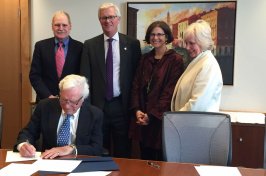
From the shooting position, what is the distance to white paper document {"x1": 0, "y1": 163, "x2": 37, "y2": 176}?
164 cm

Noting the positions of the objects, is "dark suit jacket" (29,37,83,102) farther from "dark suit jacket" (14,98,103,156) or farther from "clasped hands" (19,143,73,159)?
"clasped hands" (19,143,73,159)

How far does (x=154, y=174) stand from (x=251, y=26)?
2.51 m

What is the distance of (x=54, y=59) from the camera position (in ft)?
9.56

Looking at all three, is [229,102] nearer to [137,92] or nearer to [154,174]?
[137,92]

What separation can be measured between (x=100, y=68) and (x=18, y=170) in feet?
4.26

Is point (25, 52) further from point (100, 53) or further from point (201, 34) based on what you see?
point (201, 34)

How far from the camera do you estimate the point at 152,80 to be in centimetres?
271

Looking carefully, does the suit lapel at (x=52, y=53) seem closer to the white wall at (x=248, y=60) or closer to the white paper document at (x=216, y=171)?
the white wall at (x=248, y=60)

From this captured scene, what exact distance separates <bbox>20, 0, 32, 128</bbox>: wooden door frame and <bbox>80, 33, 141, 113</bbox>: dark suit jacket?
5.12ft

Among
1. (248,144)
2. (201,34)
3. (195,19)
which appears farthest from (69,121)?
(195,19)

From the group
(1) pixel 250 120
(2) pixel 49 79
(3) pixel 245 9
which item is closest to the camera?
(2) pixel 49 79

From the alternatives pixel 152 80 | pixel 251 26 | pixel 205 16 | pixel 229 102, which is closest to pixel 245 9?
pixel 251 26

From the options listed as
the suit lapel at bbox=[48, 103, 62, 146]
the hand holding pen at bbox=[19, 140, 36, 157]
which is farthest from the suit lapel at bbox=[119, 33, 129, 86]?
the hand holding pen at bbox=[19, 140, 36, 157]

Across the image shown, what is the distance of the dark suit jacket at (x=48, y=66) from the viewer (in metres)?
2.91
